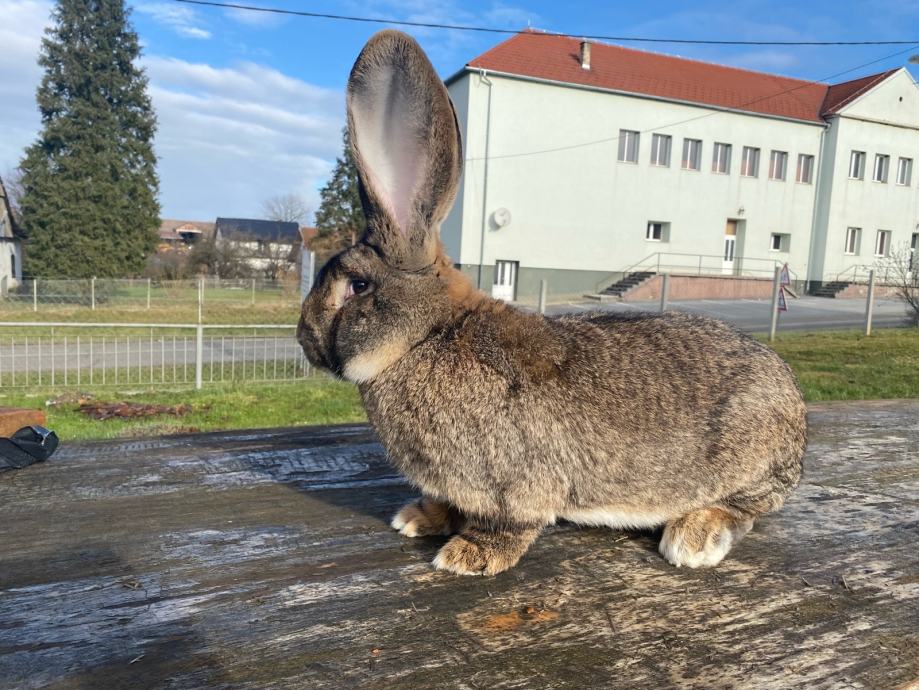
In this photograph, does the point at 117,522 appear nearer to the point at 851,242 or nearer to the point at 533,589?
the point at 533,589

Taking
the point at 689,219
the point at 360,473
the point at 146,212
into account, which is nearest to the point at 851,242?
the point at 689,219

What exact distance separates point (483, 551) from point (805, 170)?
36.3 meters

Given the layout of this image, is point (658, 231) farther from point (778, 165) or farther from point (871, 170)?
point (871, 170)

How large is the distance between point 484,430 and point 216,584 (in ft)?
2.33

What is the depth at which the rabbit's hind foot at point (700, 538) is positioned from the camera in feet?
5.26

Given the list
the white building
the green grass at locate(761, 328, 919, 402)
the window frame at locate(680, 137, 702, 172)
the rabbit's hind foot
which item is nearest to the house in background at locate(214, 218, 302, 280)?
the white building

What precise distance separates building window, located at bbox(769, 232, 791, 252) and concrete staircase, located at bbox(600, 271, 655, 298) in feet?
26.6

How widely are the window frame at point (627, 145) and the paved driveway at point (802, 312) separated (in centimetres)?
693

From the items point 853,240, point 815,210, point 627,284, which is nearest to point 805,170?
point 815,210

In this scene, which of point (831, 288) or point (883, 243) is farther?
point (883, 243)

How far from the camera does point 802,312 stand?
23375 millimetres

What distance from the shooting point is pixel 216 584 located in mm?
1478

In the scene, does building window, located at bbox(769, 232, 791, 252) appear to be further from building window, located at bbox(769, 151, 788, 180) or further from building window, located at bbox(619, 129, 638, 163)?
building window, located at bbox(619, 129, 638, 163)

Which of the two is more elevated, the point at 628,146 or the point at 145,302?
the point at 628,146
